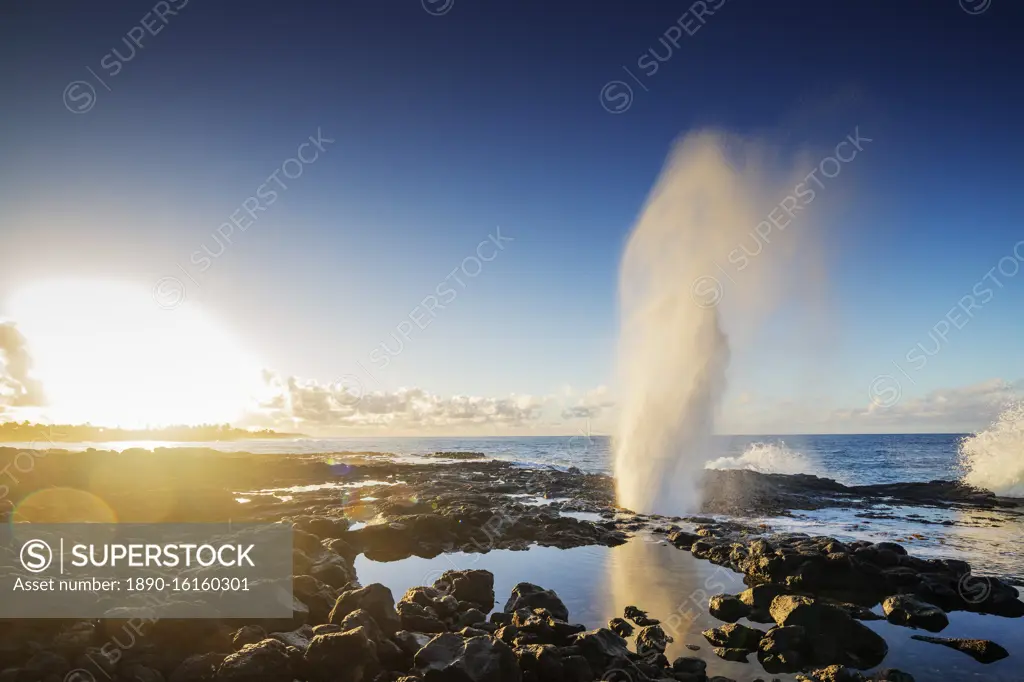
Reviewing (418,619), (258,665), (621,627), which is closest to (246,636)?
(258,665)

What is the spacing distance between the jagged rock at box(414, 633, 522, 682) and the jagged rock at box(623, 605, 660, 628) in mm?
5200

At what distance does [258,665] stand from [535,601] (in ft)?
26.2

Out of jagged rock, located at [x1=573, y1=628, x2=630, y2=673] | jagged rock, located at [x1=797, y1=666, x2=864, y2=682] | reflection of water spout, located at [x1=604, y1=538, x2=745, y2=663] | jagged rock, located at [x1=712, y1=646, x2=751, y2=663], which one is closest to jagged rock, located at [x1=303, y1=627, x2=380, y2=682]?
jagged rock, located at [x1=573, y1=628, x2=630, y2=673]

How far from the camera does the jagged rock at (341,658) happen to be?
10828 mm

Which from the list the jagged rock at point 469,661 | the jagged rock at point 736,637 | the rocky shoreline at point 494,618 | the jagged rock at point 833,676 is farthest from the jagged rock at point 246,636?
the jagged rock at point 833,676

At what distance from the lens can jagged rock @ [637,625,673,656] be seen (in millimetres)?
12617

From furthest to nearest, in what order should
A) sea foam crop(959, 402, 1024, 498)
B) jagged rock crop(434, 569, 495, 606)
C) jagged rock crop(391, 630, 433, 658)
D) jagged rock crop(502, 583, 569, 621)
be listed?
1. sea foam crop(959, 402, 1024, 498)
2. jagged rock crop(434, 569, 495, 606)
3. jagged rock crop(502, 583, 569, 621)
4. jagged rock crop(391, 630, 433, 658)

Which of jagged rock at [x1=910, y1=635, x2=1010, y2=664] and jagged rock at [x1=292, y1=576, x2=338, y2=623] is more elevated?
jagged rock at [x1=292, y1=576, x2=338, y2=623]

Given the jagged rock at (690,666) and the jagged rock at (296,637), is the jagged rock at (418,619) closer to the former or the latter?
the jagged rock at (296,637)

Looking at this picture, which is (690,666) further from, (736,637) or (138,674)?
(138,674)

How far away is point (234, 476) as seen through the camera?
57938 mm

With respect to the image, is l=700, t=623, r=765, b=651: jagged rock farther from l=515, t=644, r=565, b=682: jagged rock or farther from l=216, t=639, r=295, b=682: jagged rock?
l=216, t=639, r=295, b=682: jagged rock

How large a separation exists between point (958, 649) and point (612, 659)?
9332mm

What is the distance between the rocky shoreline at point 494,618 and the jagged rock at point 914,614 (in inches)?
2.0
